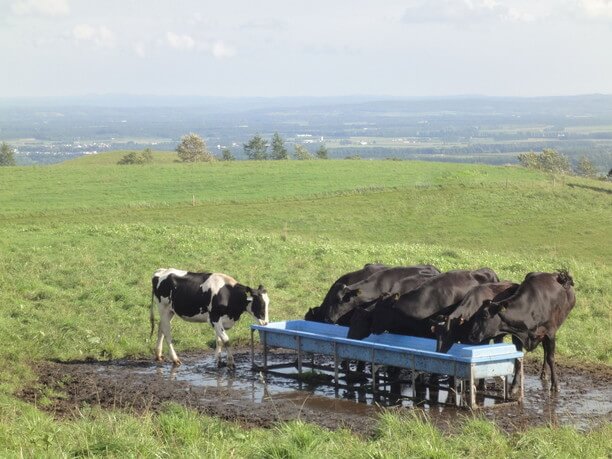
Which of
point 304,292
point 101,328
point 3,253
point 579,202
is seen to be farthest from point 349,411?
point 579,202

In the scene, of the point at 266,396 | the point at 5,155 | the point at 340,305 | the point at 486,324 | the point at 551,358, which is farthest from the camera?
the point at 5,155

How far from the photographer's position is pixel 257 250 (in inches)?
1180

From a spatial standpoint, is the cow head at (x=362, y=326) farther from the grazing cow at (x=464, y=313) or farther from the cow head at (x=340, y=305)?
the grazing cow at (x=464, y=313)

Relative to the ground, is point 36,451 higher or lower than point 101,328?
higher

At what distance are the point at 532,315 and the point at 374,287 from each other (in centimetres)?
387

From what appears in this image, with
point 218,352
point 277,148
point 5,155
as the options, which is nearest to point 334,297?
point 218,352

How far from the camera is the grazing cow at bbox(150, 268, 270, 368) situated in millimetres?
19000

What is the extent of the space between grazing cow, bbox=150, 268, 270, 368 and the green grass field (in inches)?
45.2

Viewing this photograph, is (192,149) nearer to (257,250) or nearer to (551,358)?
(257,250)

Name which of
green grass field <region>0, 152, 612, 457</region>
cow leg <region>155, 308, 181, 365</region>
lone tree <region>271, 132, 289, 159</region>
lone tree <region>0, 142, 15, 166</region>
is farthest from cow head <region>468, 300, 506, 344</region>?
lone tree <region>0, 142, 15, 166</region>

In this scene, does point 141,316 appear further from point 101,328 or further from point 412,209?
point 412,209

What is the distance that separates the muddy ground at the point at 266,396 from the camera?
14.5 meters

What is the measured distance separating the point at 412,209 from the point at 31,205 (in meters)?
19.3

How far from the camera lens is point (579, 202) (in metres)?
53.5
